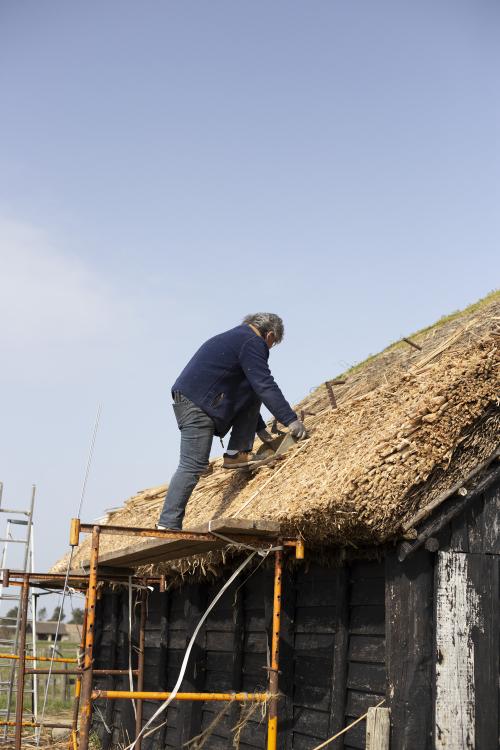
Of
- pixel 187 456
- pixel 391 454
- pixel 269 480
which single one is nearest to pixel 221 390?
pixel 187 456

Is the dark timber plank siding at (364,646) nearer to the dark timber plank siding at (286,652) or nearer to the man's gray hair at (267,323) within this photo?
the dark timber plank siding at (286,652)

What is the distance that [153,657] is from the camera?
962 cm

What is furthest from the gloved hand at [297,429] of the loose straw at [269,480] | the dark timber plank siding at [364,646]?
the dark timber plank siding at [364,646]

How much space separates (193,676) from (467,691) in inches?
134

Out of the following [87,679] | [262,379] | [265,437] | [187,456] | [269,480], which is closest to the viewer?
[87,679]

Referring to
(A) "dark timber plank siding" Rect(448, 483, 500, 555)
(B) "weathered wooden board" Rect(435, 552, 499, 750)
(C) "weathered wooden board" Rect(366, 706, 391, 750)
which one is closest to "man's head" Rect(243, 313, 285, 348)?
(A) "dark timber plank siding" Rect(448, 483, 500, 555)

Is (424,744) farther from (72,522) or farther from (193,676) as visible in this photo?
(193,676)

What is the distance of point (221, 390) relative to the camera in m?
6.63

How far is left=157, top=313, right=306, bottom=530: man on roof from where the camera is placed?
6418 millimetres

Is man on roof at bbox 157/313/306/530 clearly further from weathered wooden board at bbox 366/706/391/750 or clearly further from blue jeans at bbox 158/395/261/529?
weathered wooden board at bbox 366/706/391/750

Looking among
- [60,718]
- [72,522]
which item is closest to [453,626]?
[72,522]

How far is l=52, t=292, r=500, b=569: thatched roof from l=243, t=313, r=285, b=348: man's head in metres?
0.81

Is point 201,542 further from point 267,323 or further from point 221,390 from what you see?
point 267,323

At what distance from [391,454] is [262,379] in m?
1.35
